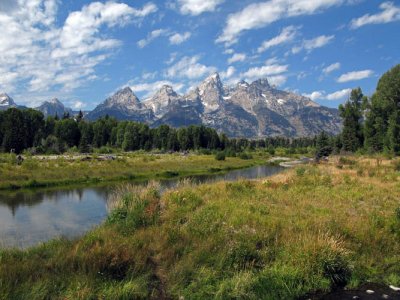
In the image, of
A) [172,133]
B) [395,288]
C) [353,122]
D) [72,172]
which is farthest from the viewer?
[172,133]

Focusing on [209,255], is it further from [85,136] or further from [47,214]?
[85,136]

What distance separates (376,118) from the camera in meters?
85.8

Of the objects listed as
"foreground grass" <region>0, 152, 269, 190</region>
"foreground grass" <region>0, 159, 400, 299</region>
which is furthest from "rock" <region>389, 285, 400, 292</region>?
"foreground grass" <region>0, 152, 269, 190</region>

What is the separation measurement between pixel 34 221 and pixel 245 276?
1840 cm

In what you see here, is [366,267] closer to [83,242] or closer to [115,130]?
[83,242]

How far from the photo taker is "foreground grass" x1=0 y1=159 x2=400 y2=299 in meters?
9.74

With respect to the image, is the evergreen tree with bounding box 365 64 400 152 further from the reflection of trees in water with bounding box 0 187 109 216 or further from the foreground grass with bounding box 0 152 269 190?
the reflection of trees in water with bounding box 0 187 109 216

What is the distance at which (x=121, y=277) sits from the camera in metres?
10.5

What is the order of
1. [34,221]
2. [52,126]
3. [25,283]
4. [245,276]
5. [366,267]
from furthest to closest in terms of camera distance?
[52,126], [34,221], [366,267], [245,276], [25,283]

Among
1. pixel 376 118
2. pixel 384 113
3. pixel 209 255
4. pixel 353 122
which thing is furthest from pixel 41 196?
pixel 353 122

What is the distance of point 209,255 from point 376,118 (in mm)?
85376

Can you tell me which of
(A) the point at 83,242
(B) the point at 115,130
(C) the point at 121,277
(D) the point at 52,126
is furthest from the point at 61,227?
(B) the point at 115,130

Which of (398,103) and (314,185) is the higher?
(398,103)

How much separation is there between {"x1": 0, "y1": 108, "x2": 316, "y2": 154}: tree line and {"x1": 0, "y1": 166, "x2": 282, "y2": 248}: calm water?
195 feet
